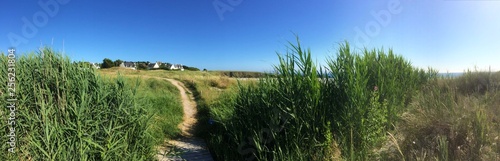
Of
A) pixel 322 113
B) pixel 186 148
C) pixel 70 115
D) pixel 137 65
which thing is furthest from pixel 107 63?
pixel 322 113

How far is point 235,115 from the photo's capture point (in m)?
6.34

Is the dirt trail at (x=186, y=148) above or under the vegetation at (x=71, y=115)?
under

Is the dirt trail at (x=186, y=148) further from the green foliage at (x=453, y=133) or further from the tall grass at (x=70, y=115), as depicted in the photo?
the green foliage at (x=453, y=133)

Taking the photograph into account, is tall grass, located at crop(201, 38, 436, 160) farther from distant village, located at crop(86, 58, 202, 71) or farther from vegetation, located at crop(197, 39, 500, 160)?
distant village, located at crop(86, 58, 202, 71)

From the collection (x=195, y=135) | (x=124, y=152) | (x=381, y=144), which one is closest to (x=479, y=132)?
(x=381, y=144)

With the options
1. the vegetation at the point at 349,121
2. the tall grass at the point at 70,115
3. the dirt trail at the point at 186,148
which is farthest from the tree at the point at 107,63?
the vegetation at the point at 349,121

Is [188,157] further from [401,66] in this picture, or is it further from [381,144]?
[401,66]

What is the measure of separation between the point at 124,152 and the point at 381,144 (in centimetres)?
422

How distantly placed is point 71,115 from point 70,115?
29 millimetres

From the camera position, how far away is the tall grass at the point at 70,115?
12.0 ft

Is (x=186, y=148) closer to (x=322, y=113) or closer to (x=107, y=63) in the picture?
(x=322, y=113)

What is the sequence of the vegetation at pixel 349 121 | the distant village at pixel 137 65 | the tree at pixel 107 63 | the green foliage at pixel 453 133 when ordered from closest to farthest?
the green foliage at pixel 453 133 < the vegetation at pixel 349 121 < the tree at pixel 107 63 < the distant village at pixel 137 65

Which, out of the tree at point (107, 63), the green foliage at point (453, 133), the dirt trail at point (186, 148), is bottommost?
the dirt trail at point (186, 148)

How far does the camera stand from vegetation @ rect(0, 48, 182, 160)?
3.65 metres
